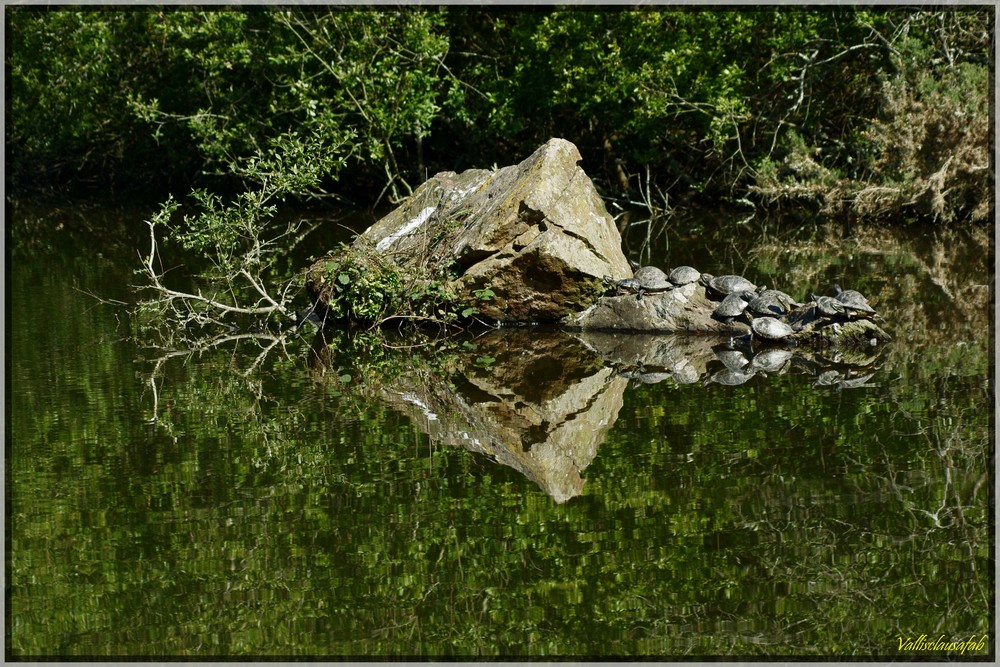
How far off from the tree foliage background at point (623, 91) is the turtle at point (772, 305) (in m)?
7.61

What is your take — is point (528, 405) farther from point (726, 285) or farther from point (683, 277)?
point (726, 285)

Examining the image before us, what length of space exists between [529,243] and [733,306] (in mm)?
2136

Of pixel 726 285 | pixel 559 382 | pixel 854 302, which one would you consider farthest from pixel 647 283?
pixel 559 382

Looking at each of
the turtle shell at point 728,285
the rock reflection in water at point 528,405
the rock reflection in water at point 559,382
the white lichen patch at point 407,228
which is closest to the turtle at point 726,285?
the turtle shell at point 728,285

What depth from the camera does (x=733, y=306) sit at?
1239cm

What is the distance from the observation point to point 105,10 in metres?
27.3

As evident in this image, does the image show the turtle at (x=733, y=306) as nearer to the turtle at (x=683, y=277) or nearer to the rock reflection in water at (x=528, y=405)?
the turtle at (x=683, y=277)

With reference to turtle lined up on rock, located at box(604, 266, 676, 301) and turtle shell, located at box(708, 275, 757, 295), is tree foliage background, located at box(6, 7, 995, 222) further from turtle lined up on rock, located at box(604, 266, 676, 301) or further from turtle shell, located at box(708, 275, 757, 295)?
turtle shell, located at box(708, 275, 757, 295)

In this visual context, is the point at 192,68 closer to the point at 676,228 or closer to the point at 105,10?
the point at 105,10

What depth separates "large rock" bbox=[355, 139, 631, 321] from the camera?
1292 cm

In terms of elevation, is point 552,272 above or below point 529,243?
below

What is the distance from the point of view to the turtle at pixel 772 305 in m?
12.1

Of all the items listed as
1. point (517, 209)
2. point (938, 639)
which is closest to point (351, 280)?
point (517, 209)

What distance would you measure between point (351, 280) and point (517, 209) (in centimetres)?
186
